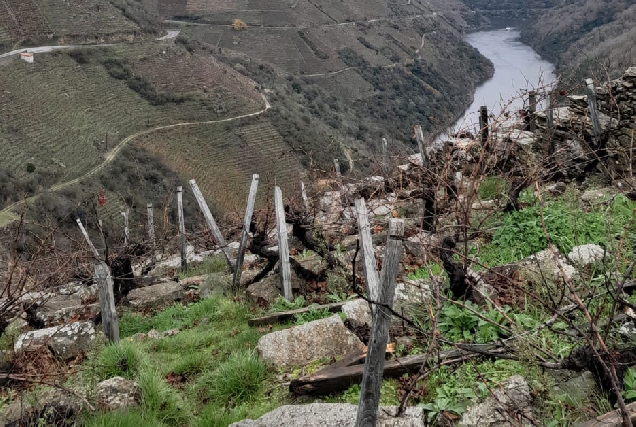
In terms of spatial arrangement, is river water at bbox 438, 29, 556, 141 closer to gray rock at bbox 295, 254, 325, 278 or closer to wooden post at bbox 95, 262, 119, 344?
gray rock at bbox 295, 254, 325, 278

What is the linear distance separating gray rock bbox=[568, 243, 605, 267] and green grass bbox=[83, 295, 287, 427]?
252cm

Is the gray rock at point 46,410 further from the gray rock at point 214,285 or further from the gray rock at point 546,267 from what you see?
the gray rock at point 546,267

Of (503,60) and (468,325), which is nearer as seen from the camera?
(468,325)

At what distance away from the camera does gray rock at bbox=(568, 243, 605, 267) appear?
3.95 m

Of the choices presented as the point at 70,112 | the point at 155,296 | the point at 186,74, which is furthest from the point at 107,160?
the point at 155,296

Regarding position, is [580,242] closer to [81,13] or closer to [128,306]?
[128,306]

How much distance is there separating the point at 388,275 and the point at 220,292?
4.77 meters

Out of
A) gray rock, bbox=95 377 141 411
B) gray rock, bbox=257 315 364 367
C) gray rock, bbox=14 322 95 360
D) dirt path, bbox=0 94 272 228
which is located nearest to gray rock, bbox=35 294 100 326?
gray rock, bbox=14 322 95 360

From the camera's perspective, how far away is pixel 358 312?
14.0 feet

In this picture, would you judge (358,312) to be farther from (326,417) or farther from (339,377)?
(326,417)

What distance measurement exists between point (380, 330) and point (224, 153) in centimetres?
4528

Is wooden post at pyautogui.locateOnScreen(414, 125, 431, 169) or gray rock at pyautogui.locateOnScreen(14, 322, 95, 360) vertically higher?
wooden post at pyautogui.locateOnScreen(414, 125, 431, 169)


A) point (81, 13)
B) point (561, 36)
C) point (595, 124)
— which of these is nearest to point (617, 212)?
point (595, 124)

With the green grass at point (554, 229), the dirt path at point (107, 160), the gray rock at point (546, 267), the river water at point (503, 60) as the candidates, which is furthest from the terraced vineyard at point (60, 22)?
the gray rock at point (546, 267)
